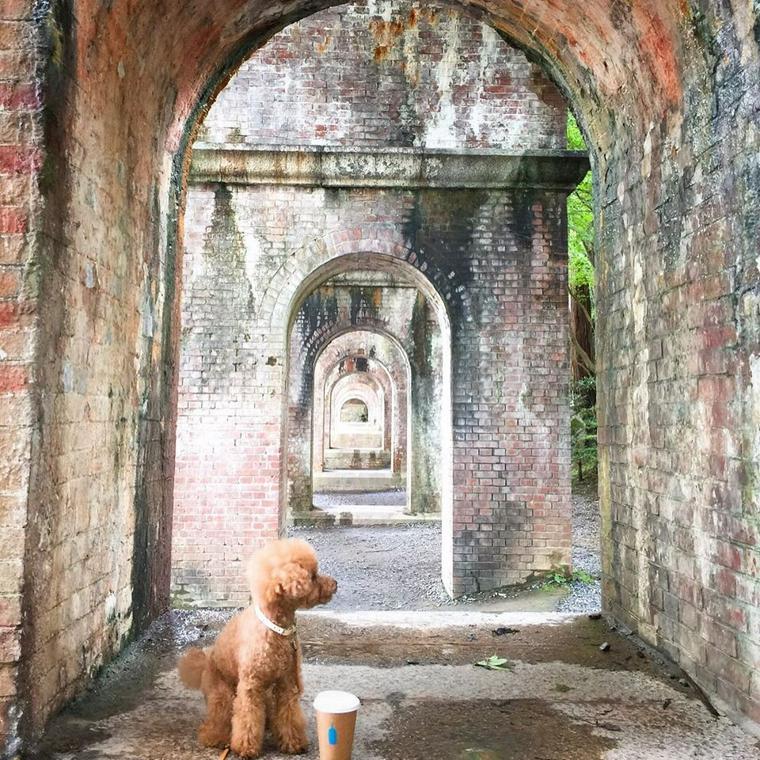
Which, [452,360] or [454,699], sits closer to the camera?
[454,699]

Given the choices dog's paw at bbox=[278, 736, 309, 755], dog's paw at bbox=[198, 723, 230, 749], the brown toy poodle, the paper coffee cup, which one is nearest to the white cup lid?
the paper coffee cup

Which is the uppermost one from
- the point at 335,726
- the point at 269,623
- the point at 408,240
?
the point at 408,240

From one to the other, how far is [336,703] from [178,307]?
320cm

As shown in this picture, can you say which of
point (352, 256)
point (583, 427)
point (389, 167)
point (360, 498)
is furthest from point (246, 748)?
point (360, 498)

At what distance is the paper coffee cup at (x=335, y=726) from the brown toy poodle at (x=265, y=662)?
303 millimetres

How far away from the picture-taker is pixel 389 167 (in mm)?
7703

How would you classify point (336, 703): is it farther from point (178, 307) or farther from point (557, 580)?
point (557, 580)

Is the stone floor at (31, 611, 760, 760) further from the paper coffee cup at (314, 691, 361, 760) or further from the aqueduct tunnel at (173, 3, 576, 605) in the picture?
the aqueduct tunnel at (173, 3, 576, 605)

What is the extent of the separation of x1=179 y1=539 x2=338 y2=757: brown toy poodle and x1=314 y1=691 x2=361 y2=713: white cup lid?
0.27 m

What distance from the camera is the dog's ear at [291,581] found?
2254mm

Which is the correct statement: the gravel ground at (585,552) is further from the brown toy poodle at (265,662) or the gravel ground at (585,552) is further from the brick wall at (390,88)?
the brick wall at (390,88)

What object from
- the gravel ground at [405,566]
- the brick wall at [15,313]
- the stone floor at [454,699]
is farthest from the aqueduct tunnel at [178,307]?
the gravel ground at [405,566]

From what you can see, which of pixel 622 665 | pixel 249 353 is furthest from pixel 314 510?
pixel 622 665

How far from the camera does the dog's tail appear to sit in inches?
99.4
